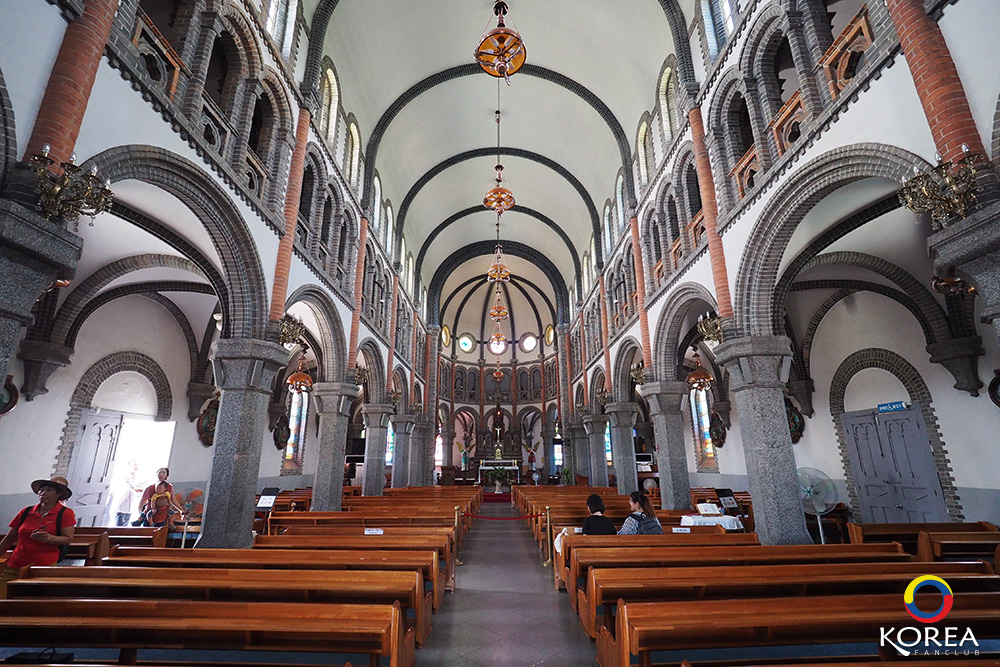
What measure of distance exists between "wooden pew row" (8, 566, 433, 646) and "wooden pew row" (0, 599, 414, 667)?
1.56 ft

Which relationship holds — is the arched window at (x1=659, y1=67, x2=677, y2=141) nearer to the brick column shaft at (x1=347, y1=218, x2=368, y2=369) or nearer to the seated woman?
the brick column shaft at (x1=347, y1=218, x2=368, y2=369)

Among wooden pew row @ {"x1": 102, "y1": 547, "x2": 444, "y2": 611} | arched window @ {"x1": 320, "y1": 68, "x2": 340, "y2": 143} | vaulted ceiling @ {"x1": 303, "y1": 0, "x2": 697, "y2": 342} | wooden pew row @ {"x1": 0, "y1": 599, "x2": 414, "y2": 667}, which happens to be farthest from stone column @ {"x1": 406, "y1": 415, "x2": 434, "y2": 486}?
wooden pew row @ {"x1": 0, "y1": 599, "x2": 414, "y2": 667}

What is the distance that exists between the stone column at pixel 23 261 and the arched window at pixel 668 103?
12.2 metres

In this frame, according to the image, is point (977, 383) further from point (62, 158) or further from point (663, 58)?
point (62, 158)

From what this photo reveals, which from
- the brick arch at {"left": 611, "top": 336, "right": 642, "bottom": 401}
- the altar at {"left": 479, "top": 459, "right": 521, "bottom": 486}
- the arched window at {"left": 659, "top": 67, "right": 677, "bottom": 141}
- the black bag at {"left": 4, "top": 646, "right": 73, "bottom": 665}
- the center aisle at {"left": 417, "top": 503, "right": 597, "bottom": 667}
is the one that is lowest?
the center aisle at {"left": 417, "top": 503, "right": 597, "bottom": 667}

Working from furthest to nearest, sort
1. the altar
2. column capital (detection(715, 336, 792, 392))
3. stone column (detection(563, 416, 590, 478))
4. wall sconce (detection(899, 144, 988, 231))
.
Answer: the altar, stone column (detection(563, 416, 590, 478)), column capital (detection(715, 336, 792, 392)), wall sconce (detection(899, 144, 988, 231))

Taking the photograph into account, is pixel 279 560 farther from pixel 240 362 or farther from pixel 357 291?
pixel 357 291

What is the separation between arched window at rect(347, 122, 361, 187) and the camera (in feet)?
46.6

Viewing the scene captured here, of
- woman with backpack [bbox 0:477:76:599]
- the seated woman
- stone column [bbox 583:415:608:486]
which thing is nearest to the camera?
woman with backpack [bbox 0:477:76:599]

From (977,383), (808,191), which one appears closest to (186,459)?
(808,191)

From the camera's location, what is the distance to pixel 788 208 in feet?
22.9

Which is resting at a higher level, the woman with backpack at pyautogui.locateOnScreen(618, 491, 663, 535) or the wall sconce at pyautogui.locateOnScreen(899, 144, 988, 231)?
the wall sconce at pyautogui.locateOnScreen(899, 144, 988, 231)

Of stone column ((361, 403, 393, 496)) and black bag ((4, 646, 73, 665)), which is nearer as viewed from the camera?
black bag ((4, 646, 73, 665))

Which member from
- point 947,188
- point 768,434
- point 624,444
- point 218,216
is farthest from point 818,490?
point 218,216
